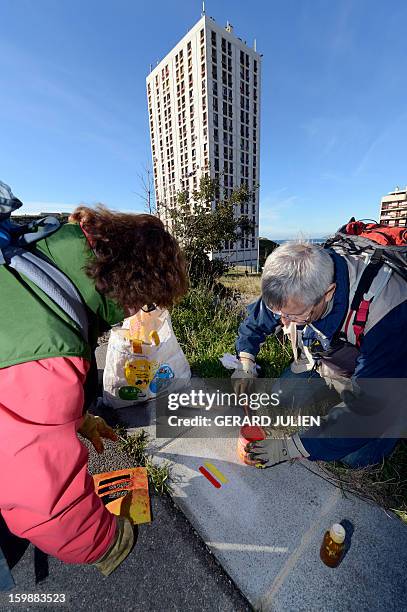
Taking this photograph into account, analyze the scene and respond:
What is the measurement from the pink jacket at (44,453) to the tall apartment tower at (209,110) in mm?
38378

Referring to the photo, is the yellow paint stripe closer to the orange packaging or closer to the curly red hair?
the orange packaging

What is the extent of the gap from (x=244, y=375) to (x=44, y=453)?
1564mm

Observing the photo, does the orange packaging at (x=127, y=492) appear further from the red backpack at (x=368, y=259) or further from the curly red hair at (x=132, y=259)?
the red backpack at (x=368, y=259)

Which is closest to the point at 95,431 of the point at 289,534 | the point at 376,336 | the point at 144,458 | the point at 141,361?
the point at 144,458

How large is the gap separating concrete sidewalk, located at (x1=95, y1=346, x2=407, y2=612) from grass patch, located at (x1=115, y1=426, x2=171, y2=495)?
0.07 m

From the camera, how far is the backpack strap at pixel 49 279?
0.84m

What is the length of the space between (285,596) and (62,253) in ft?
5.24

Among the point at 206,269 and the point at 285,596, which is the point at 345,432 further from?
the point at 206,269

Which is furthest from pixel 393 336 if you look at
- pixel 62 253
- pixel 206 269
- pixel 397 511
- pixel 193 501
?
pixel 206 269

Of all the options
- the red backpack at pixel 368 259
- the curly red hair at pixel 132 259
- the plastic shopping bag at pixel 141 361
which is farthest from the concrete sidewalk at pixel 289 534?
the curly red hair at pixel 132 259

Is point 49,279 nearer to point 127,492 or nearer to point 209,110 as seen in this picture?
point 127,492

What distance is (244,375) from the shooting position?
217cm

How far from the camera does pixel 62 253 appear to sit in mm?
982

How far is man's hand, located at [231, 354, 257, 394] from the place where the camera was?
2142mm
